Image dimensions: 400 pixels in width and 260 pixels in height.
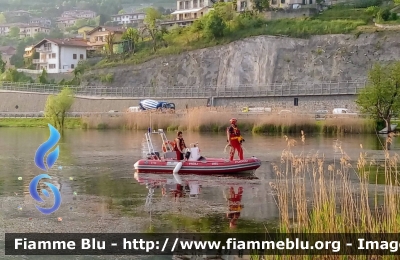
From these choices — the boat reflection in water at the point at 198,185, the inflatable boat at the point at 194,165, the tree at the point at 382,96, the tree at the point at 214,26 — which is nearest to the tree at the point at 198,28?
the tree at the point at 214,26

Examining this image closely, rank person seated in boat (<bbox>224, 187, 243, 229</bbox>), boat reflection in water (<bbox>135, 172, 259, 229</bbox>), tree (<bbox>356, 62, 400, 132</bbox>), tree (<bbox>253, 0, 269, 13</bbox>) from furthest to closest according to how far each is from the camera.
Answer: tree (<bbox>253, 0, 269, 13</bbox>), tree (<bbox>356, 62, 400, 132</bbox>), boat reflection in water (<bbox>135, 172, 259, 229</bbox>), person seated in boat (<bbox>224, 187, 243, 229</bbox>)

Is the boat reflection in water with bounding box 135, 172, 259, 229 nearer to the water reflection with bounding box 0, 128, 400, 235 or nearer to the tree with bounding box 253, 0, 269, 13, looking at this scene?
the water reflection with bounding box 0, 128, 400, 235

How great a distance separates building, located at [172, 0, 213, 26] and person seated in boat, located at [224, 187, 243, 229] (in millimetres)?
101408

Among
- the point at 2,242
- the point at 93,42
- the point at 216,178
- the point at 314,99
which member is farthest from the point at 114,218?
the point at 93,42

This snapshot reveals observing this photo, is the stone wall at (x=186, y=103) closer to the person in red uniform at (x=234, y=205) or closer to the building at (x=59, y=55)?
the building at (x=59, y=55)

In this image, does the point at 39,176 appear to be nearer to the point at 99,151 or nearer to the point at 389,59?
the point at 99,151

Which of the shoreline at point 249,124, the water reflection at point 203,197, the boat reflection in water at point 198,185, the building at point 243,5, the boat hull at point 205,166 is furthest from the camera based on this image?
the building at point 243,5

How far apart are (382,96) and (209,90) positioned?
1360 inches

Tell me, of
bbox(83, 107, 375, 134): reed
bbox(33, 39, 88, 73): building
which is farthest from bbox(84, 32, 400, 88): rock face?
bbox(83, 107, 375, 134): reed

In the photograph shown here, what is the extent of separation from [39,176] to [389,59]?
63.2 meters

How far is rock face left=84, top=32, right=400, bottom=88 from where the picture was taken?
84.6 m

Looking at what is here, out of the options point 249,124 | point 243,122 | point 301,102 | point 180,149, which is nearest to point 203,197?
point 180,149

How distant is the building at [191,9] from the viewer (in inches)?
4926

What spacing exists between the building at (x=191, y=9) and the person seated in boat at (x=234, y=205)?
101 meters
